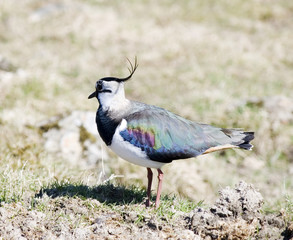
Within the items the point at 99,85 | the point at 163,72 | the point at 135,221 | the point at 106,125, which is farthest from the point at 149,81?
the point at 135,221

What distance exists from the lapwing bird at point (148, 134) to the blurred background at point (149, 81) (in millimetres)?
1041

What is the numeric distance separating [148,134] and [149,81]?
6.70 m

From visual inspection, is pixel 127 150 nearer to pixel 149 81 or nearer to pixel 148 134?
pixel 148 134

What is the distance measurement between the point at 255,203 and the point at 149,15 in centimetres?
1156

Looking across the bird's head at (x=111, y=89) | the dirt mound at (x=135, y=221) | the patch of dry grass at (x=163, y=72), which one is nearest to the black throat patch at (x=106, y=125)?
the bird's head at (x=111, y=89)

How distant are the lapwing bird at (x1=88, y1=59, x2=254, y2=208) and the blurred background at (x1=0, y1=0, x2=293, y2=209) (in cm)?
104

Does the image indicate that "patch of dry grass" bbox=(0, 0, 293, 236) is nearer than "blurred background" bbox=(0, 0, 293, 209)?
No

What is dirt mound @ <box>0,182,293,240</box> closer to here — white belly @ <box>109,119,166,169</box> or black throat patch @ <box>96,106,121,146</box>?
white belly @ <box>109,119,166,169</box>

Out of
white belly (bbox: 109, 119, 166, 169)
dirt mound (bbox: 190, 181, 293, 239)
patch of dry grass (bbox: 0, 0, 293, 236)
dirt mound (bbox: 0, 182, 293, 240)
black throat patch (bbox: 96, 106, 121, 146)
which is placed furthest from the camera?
patch of dry grass (bbox: 0, 0, 293, 236)

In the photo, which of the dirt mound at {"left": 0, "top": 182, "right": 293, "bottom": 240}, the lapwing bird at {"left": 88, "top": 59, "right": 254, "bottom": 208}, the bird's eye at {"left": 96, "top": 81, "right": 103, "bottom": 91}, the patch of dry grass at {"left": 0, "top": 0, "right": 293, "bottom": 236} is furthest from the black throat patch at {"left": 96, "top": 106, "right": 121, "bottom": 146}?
the patch of dry grass at {"left": 0, "top": 0, "right": 293, "bottom": 236}

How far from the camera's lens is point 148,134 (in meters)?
4.72

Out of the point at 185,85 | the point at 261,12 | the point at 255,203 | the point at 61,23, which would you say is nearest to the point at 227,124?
the point at 185,85

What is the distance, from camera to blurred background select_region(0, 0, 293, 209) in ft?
23.9

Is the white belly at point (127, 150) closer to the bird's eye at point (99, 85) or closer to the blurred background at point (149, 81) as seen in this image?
the bird's eye at point (99, 85)
